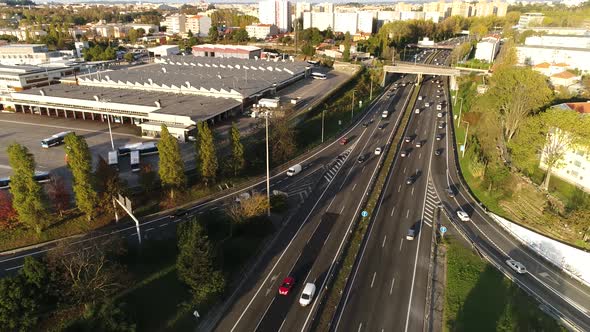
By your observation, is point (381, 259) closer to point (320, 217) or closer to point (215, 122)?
point (320, 217)

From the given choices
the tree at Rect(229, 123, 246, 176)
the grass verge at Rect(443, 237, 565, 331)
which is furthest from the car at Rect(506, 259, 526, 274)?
the tree at Rect(229, 123, 246, 176)

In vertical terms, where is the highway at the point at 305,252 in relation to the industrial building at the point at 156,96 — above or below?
below

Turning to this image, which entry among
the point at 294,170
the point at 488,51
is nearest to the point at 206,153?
the point at 294,170

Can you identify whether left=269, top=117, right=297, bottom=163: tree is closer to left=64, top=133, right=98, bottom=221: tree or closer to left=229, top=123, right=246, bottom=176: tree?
left=229, top=123, right=246, bottom=176: tree

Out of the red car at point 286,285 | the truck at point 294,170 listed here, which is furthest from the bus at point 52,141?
the red car at point 286,285

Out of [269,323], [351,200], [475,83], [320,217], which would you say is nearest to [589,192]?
[351,200]

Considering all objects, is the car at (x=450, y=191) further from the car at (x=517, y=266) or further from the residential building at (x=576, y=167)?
the car at (x=517, y=266)

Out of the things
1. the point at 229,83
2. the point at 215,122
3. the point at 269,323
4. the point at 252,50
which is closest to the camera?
the point at 269,323
